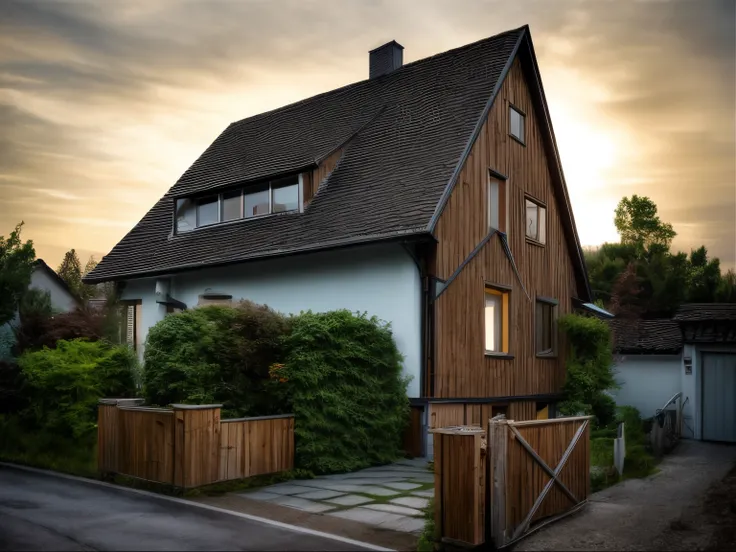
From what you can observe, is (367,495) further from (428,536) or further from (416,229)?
(416,229)

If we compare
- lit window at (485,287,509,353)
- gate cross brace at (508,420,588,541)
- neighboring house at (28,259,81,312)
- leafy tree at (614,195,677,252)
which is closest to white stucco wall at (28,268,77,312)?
neighboring house at (28,259,81,312)

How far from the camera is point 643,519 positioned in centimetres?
1021

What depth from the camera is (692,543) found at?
29.6ft

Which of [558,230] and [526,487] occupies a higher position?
[558,230]

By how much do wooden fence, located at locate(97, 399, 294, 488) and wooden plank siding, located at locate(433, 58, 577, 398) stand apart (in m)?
4.66

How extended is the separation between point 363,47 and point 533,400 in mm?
13178

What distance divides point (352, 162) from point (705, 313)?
459 inches

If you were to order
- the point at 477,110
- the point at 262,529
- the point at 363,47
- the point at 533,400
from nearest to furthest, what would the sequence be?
the point at 262,529 → the point at 477,110 → the point at 533,400 → the point at 363,47

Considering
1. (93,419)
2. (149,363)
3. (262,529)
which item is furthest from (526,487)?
(93,419)

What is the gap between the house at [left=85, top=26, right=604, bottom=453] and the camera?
16141mm

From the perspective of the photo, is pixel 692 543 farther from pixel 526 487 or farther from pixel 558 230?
pixel 558 230

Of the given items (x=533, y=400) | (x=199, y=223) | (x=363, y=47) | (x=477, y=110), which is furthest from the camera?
(x=363, y=47)

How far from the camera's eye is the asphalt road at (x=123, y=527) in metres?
8.16

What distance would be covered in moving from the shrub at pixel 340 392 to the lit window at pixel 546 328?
7389mm
